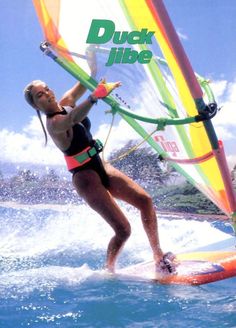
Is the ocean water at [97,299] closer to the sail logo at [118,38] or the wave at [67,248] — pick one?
the wave at [67,248]

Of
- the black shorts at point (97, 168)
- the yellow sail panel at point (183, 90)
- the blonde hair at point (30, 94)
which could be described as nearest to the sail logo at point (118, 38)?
the yellow sail panel at point (183, 90)

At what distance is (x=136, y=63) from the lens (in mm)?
3406

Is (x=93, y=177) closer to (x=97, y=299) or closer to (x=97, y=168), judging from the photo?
(x=97, y=168)

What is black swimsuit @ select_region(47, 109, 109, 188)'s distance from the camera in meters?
3.61

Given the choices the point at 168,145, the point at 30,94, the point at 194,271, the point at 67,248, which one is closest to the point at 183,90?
the point at 168,145

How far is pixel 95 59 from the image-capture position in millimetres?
3396

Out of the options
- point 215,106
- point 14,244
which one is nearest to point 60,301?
point 215,106

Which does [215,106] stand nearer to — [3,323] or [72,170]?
[72,170]

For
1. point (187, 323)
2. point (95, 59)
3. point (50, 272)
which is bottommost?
point (187, 323)

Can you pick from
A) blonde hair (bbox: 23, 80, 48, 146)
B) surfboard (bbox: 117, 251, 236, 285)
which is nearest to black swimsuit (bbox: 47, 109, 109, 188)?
blonde hair (bbox: 23, 80, 48, 146)

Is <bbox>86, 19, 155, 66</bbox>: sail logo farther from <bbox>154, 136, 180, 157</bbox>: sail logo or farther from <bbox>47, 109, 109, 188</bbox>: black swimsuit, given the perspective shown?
<bbox>154, 136, 180, 157</bbox>: sail logo

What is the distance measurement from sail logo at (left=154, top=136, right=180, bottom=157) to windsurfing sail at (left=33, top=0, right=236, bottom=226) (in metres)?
0.20

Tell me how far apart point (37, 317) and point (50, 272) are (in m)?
1.18

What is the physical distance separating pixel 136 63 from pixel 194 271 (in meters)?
1.94
